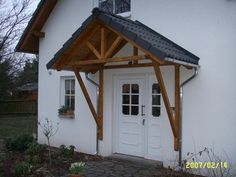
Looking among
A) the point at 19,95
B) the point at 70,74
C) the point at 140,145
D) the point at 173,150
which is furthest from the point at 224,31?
the point at 19,95

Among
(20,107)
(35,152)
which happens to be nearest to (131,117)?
(35,152)

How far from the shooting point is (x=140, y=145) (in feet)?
29.2

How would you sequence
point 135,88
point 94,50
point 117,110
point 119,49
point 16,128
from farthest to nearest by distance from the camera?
1. point 16,128
2. point 117,110
3. point 119,49
4. point 135,88
5. point 94,50

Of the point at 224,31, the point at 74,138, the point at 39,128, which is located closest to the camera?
the point at 224,31

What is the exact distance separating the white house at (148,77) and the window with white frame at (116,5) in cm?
3

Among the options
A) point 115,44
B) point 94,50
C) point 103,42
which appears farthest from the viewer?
point 94,50

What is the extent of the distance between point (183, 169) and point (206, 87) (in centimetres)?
199

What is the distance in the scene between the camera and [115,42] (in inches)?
290

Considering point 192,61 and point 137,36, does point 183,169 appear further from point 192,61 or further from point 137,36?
point 137,36

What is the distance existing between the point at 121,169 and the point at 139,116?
167cm

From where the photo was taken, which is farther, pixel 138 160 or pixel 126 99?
pixel 126 99

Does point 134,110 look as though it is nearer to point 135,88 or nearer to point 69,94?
point 135,88

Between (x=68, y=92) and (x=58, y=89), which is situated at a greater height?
(x=58, y=89)
